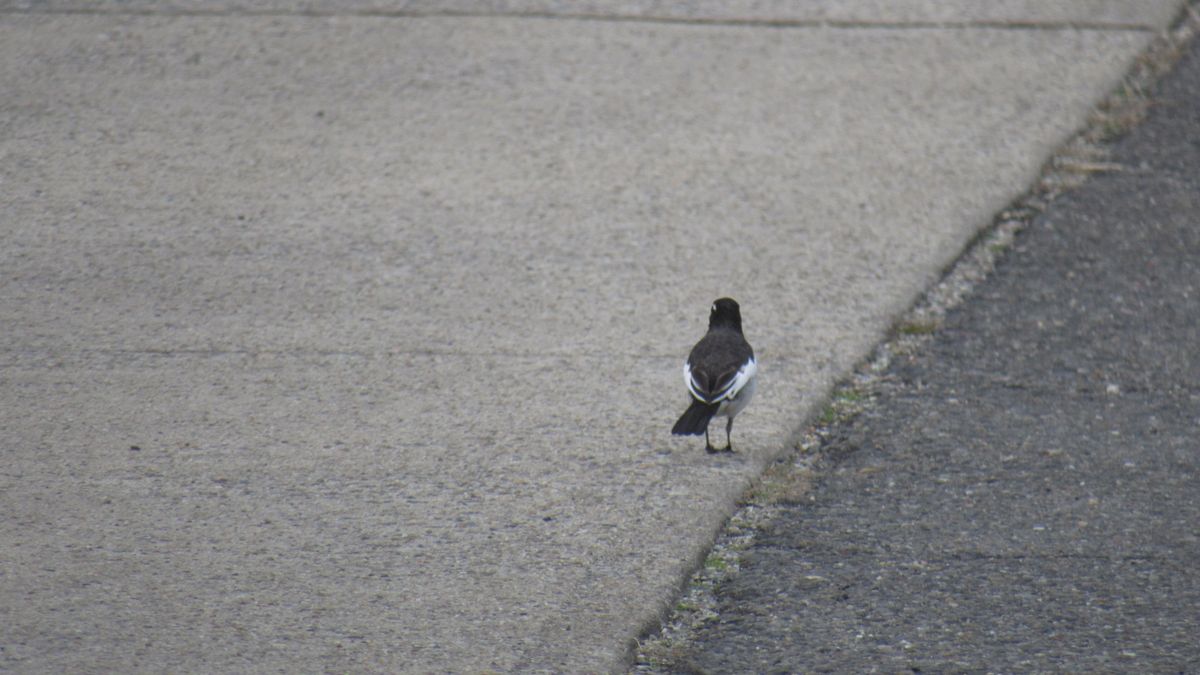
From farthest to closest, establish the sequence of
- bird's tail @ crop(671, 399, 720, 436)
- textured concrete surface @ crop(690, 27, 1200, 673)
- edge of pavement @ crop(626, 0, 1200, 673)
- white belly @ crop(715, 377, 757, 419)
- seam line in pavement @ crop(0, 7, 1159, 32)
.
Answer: seam line in pavement @ crop(0, 7, 1159, 32)
white belly @ crop(715, 377, 757, 419)
bird's tail @ crop(671, 399, 720, 436)
edge of pavement @ crop(626, 0, 1200, 673)
textured concrete surface @ crop(690, 27, 1200, 673)

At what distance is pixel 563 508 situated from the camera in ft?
14.5

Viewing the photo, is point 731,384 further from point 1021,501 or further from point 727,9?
point 727,9

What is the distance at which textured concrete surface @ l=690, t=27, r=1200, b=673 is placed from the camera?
384 cm

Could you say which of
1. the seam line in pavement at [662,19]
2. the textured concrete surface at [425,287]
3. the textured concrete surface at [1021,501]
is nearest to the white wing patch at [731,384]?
the textured concrete surface at [425,287]

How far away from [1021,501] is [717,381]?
1.04 m

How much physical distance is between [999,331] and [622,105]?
9.07 feet

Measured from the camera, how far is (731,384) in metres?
4.64

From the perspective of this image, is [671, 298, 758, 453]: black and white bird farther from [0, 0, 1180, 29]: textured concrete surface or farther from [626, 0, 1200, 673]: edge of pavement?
[0, 0, 1180, 29]: textured concrete surface

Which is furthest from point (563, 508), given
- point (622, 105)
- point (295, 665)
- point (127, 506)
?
point (622, 105)

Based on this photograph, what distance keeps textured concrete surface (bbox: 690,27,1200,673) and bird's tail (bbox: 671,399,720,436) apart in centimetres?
39

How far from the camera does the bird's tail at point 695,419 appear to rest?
4.54 metres

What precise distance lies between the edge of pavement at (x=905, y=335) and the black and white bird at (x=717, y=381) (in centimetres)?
25

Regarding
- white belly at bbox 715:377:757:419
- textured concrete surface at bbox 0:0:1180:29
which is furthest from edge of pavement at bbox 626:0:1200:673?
textured concrete surface at bbox 0:0:1180:29

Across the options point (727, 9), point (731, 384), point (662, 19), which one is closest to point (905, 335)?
point (731, 384)
